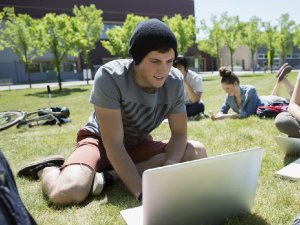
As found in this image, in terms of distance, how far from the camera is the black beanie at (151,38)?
2344mm

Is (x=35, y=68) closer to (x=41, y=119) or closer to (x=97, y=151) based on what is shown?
(x=41, y=119)

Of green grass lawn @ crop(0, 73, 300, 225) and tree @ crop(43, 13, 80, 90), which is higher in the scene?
tree @ crop(43, 13, 80, 90)

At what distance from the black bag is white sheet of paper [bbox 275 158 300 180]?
2.43 m

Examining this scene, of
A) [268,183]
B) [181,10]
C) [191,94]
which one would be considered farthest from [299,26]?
[268,183]

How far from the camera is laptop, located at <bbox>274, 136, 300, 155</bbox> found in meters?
3.31

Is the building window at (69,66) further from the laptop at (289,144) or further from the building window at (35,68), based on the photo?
the laptop at (289,144)

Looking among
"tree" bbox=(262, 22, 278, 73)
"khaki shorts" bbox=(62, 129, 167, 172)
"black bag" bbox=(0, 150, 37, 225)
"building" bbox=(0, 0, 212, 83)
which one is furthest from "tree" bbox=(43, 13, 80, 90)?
"tree" bbox=(262, 22, 278, 73)

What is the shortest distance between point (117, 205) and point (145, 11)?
147ft

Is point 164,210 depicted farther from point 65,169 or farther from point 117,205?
point 65,169

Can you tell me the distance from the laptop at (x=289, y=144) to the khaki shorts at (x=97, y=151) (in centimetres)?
119

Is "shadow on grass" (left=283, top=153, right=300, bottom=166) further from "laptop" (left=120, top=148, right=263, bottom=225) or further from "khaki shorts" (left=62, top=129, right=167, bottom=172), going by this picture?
"laptop" (left=120, top=148, right=263, bottom=225)

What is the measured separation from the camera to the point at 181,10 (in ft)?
158

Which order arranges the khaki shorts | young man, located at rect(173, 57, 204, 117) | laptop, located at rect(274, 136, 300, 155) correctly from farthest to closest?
1. young man, located at rect(173, 57, 204, 117)
2. laptop, located at rect(274, 136, 300, 155)
3. the khaki shorts

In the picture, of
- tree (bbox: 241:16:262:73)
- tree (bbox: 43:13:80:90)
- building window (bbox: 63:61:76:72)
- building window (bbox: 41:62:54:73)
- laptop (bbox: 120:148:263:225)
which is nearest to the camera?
laptop (bbox: 120:148:263:225)
